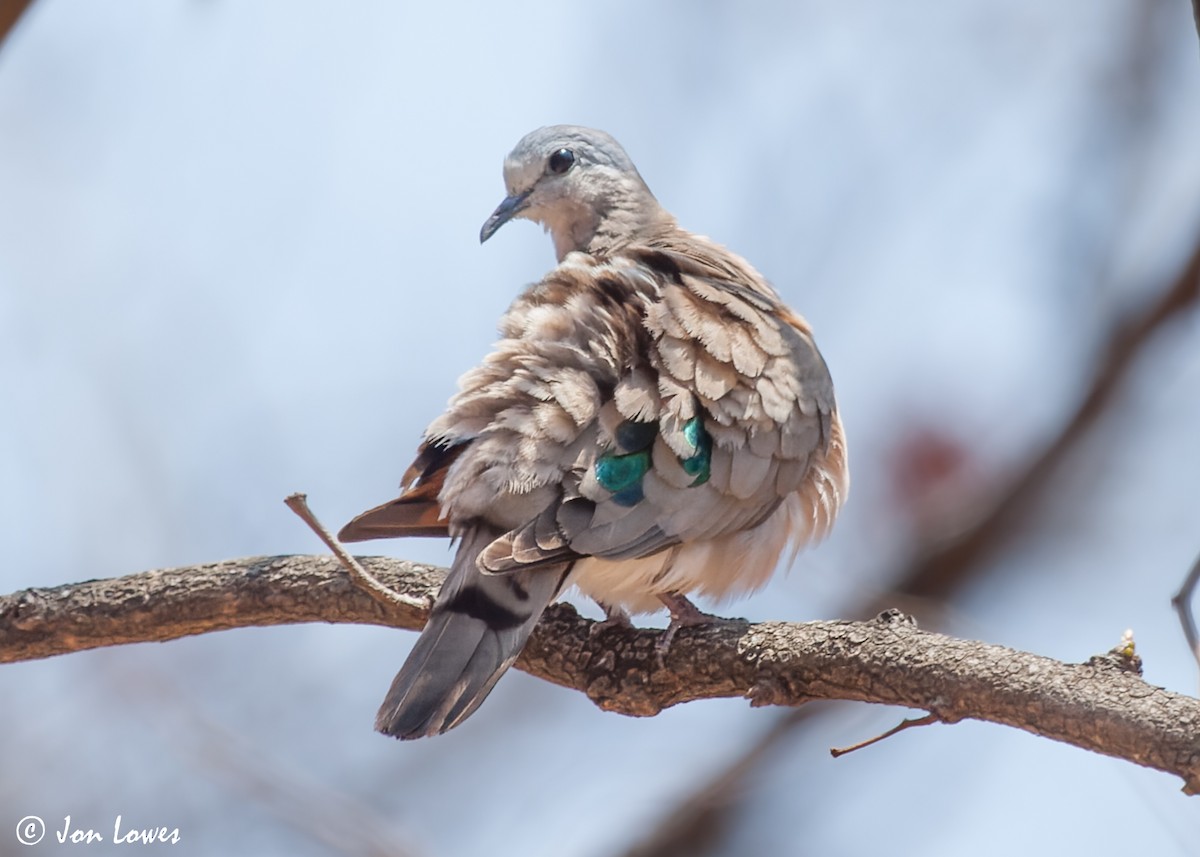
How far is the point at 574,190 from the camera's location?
441 centimetres

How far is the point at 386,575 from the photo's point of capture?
129 inches

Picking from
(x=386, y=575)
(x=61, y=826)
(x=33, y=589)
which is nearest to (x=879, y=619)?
(x=386, y=575)

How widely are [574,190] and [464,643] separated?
6.55ft

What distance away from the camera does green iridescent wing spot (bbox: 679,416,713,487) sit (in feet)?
10.4

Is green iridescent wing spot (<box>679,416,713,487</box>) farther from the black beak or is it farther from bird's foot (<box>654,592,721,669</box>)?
the black beak

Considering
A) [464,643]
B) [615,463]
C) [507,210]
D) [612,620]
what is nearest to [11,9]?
[464,643]

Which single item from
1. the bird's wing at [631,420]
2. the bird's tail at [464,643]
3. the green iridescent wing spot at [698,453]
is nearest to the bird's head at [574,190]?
the bird's wing at [631,420]

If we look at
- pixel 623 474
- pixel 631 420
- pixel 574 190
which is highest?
pixel 574 190

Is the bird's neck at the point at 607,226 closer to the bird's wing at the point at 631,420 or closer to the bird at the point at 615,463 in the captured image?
Result: the bird at the point at 615,463

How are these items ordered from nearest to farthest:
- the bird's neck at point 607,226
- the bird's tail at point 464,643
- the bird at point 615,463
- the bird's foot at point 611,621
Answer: the bird's tail at point 464,643 < the bird at point 615,463 < the bird's foot at point 611,621 < the bird's neck at point 607,226

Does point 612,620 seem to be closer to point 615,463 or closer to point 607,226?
point 615,463

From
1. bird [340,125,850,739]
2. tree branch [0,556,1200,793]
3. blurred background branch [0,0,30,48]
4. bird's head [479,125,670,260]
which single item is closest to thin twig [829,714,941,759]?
tree branch [0,556,1200,793]

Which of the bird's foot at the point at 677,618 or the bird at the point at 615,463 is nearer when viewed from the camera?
the bird at the point at 615,463

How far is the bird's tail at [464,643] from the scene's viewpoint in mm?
2707
